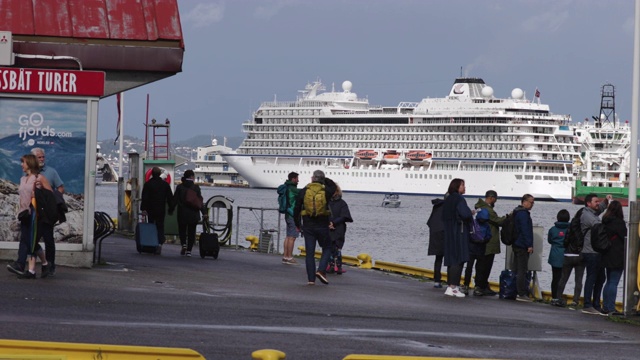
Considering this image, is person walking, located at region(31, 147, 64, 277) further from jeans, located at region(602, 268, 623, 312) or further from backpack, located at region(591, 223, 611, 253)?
jeans, located at region(602, 268, 623, 312)

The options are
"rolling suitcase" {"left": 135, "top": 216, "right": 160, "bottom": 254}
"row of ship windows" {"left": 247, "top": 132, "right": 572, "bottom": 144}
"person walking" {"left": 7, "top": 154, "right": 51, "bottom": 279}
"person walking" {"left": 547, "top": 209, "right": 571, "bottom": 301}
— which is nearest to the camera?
"person walking" {"left": 7, "top": 154, "right": 51, "bottom": 279}

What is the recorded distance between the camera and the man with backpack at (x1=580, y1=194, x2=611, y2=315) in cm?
1518

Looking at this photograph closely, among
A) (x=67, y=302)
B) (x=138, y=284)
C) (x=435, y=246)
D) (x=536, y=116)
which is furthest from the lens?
(x=536, y=116)

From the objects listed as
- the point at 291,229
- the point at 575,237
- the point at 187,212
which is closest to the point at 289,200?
the point at 291,229

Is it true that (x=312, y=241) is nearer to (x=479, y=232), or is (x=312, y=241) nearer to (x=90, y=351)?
(x=479, y=232)

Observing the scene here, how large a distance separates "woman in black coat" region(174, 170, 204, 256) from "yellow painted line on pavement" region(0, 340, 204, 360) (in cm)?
1264

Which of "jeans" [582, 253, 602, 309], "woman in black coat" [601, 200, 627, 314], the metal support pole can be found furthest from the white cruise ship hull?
the metal support pole

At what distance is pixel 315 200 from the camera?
15.6 metres

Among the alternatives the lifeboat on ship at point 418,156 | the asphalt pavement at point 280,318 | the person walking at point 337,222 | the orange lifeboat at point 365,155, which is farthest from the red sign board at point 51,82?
the orange lifeboat at point 365,155

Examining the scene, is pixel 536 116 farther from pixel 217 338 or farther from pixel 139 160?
pixel 217 338

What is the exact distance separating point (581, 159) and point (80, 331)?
131046 mm

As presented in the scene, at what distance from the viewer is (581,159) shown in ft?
447

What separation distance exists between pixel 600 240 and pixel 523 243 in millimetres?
2240

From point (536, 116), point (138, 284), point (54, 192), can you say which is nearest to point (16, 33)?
point (54, 192)
